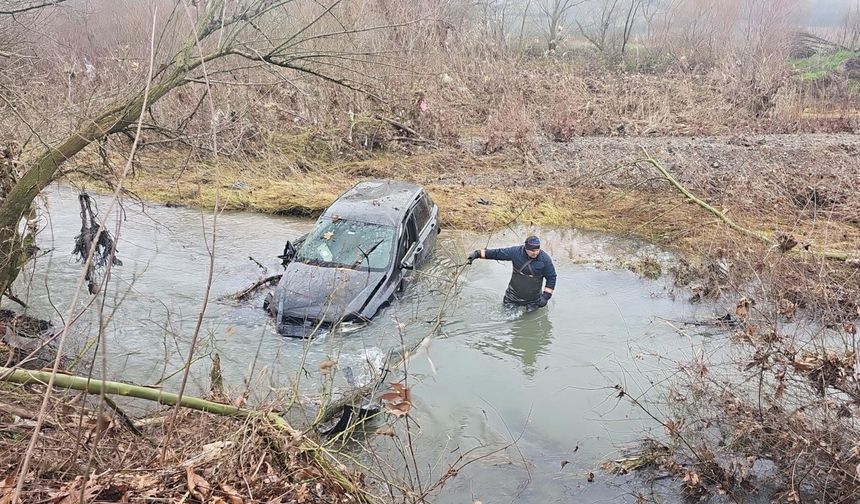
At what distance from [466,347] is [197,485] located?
20.7 feet

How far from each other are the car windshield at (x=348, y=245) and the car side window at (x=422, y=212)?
1022 mm

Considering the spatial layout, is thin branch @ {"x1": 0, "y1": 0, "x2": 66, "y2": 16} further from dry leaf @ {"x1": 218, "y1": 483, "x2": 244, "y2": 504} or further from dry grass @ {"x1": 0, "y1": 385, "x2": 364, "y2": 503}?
dry leaf @ {"x1": 218, "y1": 483, "x2": 244, "y2": 504}

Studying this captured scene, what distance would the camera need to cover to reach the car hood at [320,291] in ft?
26.9

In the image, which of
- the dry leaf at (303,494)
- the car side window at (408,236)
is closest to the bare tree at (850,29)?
the car side window at (408,236)

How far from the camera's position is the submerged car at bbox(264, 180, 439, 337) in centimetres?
829

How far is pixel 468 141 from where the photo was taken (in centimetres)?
1870

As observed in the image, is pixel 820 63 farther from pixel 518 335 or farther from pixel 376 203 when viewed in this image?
pixel 376 203

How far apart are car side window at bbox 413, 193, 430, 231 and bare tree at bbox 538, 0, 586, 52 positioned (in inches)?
766

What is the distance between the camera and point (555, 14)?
1120 inches

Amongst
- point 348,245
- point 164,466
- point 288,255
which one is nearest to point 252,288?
point 288,255

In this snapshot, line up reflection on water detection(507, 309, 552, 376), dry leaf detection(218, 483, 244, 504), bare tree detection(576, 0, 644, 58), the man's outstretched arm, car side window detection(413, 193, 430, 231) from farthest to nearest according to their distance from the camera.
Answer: bare tree detection(576, 0, 644, 58), car side window detection(413, 193, 430, 231), the man's outstretched arm, reflection on water detection(507, 309, 552, 376), dry leaf detection(218, 483, 244, 504)

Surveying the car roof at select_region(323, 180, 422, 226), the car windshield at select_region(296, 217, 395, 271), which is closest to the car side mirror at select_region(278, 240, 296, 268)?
the car windshield at select_region(296, 217, 395, 271)

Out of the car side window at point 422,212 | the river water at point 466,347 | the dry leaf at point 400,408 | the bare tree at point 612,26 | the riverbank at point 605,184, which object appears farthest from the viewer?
the bare tree at point 612,26

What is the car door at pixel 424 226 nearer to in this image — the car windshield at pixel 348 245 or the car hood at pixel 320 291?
the car windshield at pixel 348 245
